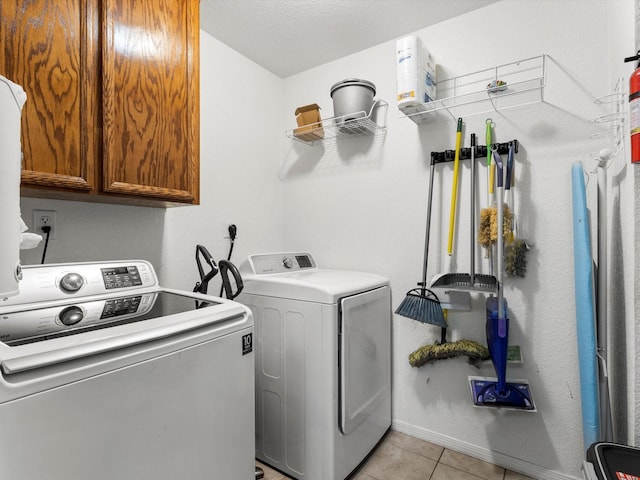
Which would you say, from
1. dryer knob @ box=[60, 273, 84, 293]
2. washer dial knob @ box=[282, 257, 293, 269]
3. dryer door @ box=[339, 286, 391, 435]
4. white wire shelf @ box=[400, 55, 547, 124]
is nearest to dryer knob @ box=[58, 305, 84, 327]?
dryer knob @ box=[60, 273, 84, 293]

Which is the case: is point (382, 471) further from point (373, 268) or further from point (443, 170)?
point (443, 170)

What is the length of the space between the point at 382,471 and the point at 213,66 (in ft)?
8.63

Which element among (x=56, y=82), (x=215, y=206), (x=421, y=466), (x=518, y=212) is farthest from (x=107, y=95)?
(x=421, y=466)

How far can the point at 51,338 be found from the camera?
87cm

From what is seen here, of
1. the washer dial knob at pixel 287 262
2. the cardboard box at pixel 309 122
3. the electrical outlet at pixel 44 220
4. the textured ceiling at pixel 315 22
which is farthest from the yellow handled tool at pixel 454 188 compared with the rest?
the electrical outlet at pixel 44 220

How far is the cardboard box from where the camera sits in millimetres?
2217

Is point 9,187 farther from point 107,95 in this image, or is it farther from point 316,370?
point 316,370

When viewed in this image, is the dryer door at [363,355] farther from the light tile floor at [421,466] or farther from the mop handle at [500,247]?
the mop handle at [500,247]

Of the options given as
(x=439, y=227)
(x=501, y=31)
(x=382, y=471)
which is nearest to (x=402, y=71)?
(x=501, y=31)

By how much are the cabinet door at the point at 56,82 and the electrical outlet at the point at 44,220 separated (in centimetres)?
37

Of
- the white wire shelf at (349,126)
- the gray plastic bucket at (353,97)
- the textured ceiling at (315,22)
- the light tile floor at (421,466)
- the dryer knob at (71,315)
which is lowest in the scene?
the light tile floor at (421,466)

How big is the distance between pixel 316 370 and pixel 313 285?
409mm

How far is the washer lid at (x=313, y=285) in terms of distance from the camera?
1565 mm

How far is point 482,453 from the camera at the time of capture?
181cm
